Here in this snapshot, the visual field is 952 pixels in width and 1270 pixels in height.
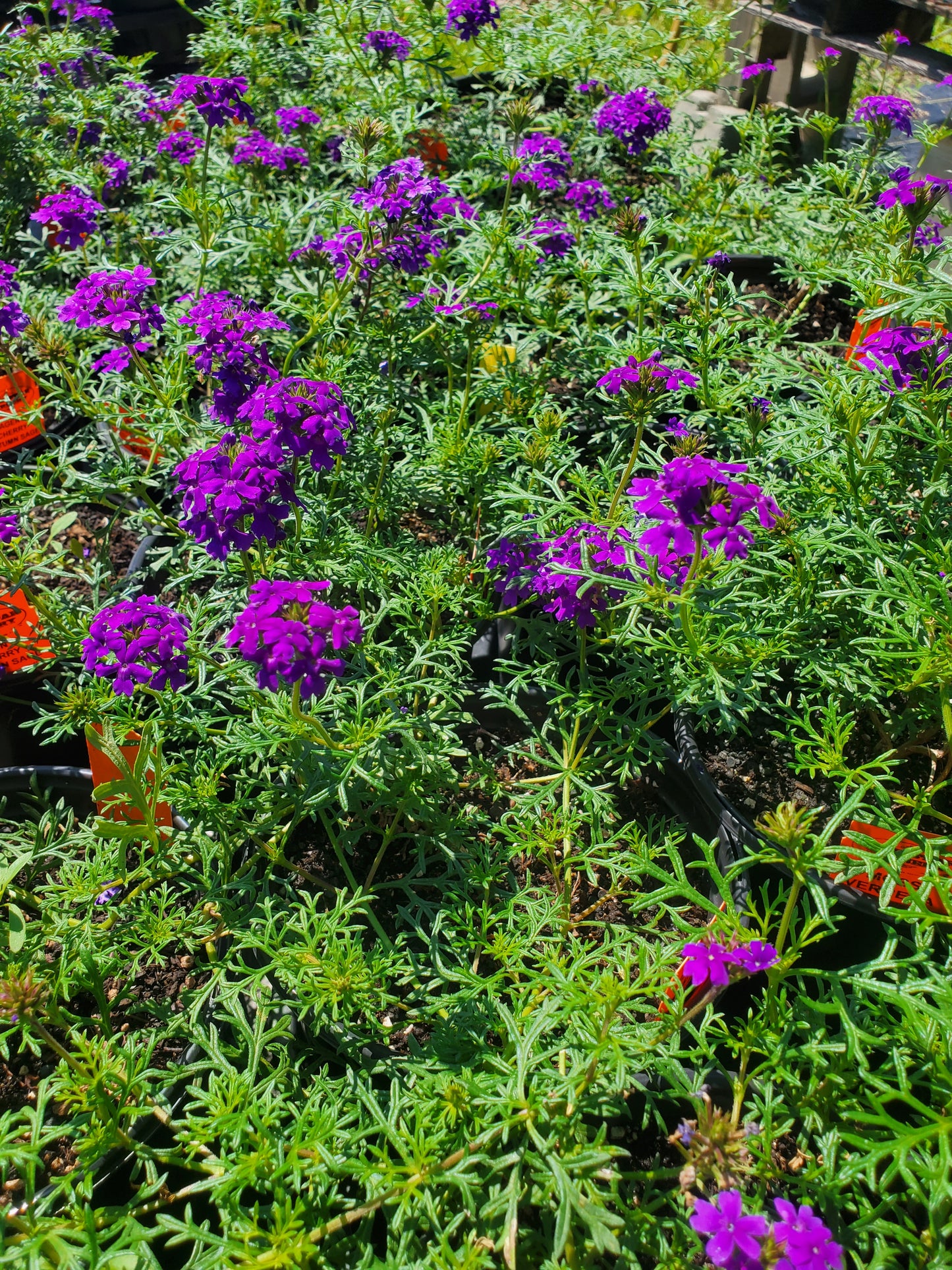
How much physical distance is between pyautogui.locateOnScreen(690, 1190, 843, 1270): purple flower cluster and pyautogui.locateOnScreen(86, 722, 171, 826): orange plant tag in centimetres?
123

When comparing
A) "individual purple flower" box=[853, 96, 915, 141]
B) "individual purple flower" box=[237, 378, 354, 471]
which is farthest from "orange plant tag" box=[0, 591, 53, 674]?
"individual purple flower" box=[853, 96, 915, 141]

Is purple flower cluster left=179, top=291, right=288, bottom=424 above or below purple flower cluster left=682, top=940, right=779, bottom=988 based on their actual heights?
above

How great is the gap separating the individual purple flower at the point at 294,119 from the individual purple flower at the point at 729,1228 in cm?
348

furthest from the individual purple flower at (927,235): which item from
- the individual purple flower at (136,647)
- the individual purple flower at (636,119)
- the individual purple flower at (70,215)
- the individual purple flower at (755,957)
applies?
the individual purple flower at (70,215)

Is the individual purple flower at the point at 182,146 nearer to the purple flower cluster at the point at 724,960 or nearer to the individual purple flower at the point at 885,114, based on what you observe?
the individual purple flower at the point at 885,114

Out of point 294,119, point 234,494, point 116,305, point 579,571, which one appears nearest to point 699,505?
point 579,571

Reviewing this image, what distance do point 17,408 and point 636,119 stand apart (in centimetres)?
225

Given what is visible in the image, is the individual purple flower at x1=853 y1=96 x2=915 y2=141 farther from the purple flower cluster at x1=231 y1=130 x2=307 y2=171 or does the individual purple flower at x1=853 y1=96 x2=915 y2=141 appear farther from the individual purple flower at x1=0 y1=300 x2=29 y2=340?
the individual purple flower at x1=0 y1=300 x2=29 y2=340

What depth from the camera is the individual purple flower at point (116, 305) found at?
A: 217cm

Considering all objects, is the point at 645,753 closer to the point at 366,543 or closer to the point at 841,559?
the point at 841,559

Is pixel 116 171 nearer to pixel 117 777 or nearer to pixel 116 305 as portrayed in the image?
pixel 116 305

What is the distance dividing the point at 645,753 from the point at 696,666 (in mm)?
423

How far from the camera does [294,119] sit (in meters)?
3.21

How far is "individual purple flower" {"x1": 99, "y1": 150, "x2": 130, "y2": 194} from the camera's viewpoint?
115 inches
